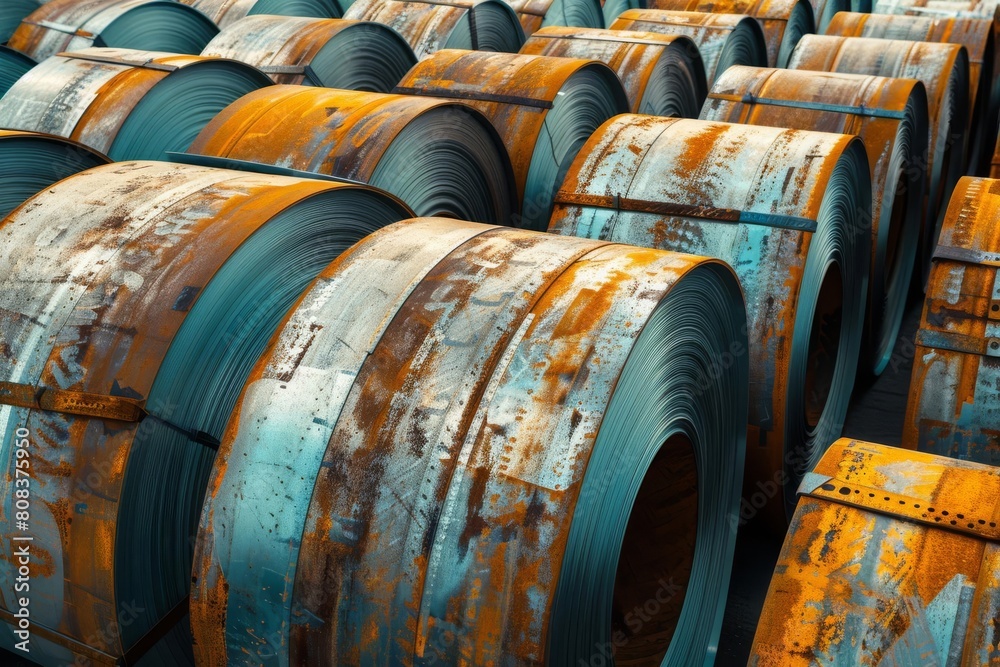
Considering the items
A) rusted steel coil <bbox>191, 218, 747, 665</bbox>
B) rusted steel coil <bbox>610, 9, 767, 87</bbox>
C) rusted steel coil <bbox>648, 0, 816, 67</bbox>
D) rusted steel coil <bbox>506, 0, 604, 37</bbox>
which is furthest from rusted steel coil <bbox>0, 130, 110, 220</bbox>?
rusted steel coil <bbox>648, 0, 816, 67</bbox>

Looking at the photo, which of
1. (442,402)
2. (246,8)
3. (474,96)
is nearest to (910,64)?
(474,96)

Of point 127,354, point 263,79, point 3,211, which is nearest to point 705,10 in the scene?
point 263,79

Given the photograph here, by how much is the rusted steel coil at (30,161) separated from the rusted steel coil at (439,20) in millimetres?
2707

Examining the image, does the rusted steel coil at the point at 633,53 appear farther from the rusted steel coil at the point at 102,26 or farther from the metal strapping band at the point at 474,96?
the rusted steel coil at the point at 102,26

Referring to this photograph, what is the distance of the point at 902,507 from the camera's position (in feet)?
6.04

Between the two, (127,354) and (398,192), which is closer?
(127,354)

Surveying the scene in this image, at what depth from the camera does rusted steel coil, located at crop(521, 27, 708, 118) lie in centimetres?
A: 489

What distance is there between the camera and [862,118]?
4195 millimetres

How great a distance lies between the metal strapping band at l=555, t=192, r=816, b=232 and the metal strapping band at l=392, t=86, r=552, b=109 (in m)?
0.80

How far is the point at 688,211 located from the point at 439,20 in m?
2.80

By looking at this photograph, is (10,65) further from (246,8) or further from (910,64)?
(910,64)

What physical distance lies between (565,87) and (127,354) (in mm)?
2665

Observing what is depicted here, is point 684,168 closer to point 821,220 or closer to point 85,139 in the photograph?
point 821,220

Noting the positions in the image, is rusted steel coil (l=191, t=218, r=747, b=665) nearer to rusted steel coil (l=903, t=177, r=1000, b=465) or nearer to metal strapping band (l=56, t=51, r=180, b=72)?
rusted steel coil (l=903, t=177, r=1000, b=465)
